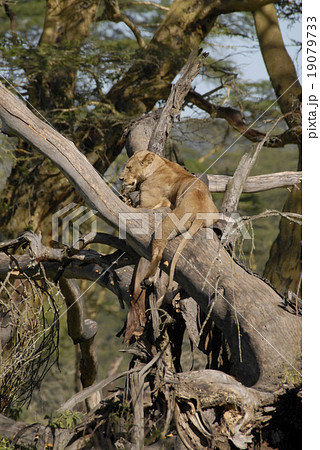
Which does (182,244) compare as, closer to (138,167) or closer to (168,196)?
(168,196)

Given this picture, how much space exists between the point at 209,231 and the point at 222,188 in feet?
4.56

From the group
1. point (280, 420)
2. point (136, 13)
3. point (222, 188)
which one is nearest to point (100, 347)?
point (136, 13)

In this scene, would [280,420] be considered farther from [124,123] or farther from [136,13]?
[136,13]

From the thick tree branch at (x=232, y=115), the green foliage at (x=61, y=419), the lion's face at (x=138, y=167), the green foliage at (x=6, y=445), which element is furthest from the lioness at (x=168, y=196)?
the thick tree branch at (x=232, y=115)

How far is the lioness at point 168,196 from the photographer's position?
4.32m

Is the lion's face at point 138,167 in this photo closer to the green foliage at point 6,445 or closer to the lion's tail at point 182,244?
the lion's tail at point 182,244

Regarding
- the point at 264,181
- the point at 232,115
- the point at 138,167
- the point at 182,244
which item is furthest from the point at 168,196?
the point at 232,115

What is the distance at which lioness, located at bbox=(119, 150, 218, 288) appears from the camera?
170 inches

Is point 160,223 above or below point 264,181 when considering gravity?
below

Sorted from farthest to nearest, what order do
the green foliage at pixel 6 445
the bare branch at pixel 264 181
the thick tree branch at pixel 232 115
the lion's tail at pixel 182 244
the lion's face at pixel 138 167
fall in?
the thick tree branch at pixel 232 115, the bare branch at pixel 264 181, the lion's face at pixel 138 167, the green foliage at pixel 6 445, the lion's tail at pixel 182 244

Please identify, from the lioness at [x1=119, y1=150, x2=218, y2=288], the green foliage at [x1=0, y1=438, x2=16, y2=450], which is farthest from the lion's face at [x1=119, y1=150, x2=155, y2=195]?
the green foliage at [x1=0, y1=438, x2=16, y2=450]

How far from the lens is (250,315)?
14.0 feet

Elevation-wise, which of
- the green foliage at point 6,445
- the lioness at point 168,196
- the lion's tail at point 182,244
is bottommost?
the green foliage at point 6,445

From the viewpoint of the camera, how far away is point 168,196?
4.95m
